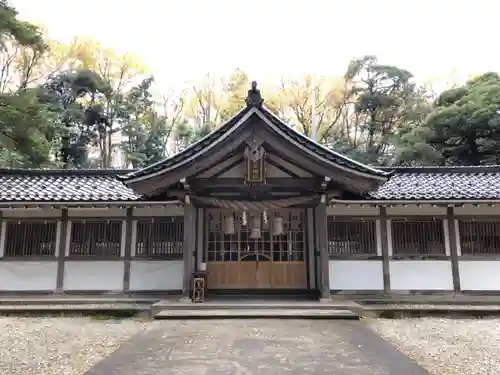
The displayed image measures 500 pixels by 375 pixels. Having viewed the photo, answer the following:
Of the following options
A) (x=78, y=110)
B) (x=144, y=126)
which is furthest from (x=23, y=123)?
(x=144, y=126)

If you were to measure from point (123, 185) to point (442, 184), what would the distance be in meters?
9.53

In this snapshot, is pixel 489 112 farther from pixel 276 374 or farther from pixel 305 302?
pixel 276 374

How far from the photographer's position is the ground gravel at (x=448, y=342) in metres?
5.55

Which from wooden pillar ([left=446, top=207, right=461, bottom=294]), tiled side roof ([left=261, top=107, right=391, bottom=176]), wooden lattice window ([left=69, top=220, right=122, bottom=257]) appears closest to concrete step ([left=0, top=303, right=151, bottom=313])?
wooden lattice window ([left=69, top=220, right=122, bottom=257])

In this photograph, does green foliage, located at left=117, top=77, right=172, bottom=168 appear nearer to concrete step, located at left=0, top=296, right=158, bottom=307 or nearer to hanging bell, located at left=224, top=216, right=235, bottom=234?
concrete step, located at left=0, top=296, right=158, bottom=307

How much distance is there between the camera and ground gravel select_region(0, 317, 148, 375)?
5543 mm

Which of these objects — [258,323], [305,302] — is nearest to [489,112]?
[305,302]

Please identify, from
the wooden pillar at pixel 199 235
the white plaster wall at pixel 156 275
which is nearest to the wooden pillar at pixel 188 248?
the wooden pillar at pixel 199 235

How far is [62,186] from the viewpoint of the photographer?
1216 cm

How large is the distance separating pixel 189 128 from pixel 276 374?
92.1 ft

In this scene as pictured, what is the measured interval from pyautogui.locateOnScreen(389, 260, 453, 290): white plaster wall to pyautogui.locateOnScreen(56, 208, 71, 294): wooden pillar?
8.80 m

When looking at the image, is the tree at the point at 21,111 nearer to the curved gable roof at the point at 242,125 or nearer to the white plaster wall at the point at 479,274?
the curved gable roof at the point at 242,125

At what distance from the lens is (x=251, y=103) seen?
977 centimetres

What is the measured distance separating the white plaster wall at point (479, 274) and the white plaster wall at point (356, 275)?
7.06 feet
